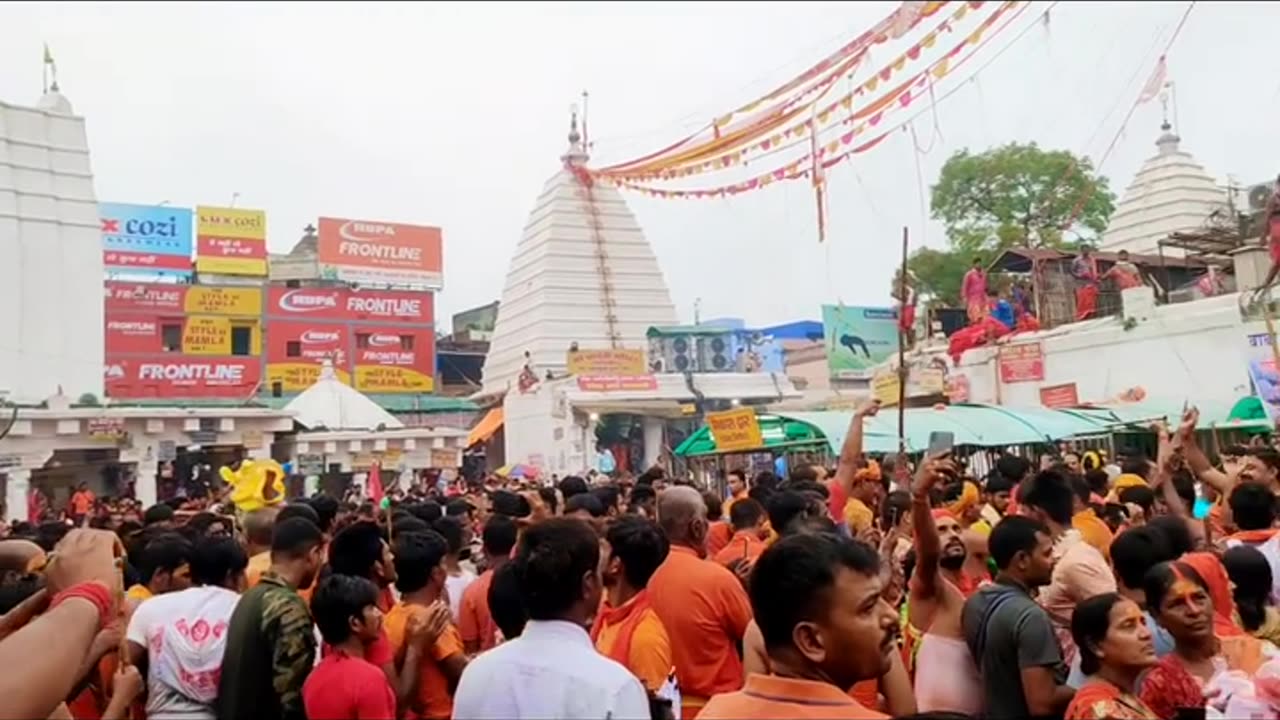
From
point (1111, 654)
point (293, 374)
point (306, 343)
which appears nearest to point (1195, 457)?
point (1111, 654)

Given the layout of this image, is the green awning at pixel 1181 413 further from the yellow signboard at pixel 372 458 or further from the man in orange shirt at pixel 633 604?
the yellow signboard at pixel 372 458

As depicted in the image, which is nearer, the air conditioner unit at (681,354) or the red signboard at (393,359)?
the air conditioner unit at (681,354)

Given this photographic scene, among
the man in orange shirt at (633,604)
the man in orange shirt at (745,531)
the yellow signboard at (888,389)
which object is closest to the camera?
the man in orange shirt at (633,604)

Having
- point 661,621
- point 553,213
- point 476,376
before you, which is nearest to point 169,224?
point 476,376

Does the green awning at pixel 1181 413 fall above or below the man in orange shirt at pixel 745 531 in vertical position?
above

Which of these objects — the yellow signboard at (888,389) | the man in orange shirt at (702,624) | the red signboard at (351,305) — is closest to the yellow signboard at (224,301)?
the red signboard at (351,305)

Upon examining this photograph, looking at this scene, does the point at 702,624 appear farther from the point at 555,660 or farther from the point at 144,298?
the point at 144,298

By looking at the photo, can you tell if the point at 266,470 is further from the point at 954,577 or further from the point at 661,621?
the point at 954,577

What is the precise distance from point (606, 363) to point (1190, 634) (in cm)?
2498

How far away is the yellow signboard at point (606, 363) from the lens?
27938mm

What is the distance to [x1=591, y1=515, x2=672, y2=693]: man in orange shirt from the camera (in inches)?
138

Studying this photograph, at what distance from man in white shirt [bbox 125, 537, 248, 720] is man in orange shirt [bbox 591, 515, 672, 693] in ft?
4.40

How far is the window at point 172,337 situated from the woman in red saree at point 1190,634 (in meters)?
39.3

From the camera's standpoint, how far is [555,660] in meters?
2.51
